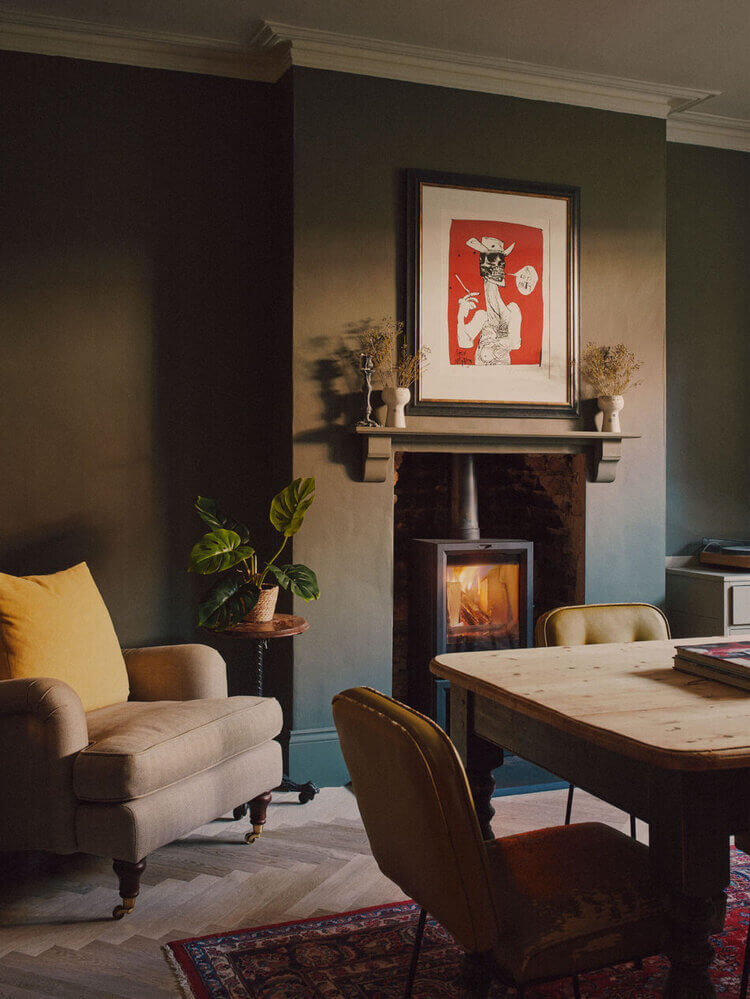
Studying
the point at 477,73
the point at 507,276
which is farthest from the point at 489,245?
the point at 477,73

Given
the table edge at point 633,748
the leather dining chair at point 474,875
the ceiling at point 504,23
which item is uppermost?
the ceiling at point 504,23

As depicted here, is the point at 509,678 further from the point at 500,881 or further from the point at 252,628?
the point at 252,628

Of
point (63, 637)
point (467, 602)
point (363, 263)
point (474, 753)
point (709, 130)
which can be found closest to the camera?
point (474, 753)

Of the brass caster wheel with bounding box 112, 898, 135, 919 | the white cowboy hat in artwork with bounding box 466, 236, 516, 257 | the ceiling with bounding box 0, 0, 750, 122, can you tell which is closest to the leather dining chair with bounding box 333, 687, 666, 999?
the brass caster wheel with bounding box 112, 898, 135, 919

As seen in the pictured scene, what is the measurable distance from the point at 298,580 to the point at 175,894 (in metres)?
1.22

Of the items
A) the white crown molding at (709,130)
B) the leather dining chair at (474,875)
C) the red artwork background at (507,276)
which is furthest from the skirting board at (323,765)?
the white crown molding at (709,130)

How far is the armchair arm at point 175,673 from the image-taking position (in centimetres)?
342

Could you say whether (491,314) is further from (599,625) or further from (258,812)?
(258,812)

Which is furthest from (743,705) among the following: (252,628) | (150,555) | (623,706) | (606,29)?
(606,29)

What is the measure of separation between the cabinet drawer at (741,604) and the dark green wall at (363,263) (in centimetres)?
58

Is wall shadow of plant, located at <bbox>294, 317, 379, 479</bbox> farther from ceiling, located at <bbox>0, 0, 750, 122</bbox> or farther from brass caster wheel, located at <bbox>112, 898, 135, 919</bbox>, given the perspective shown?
brass caster wheel, located at <bbox>112, 898, 135, 919</bbox>

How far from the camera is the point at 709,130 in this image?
4809 mm

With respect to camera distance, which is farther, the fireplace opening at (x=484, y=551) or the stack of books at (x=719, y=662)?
the fireplace opening at (x=484, y=551)

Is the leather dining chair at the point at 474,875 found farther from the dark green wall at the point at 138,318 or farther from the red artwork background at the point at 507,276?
the red artwork background at the point at 507,276
